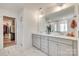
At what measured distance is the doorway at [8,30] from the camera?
9.59 feet

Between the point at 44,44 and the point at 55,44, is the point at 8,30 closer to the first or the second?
the point at 44,44

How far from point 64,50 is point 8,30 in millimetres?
1484

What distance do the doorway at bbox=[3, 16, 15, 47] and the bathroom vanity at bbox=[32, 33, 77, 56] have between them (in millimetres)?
685

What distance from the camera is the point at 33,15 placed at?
3.64 meters

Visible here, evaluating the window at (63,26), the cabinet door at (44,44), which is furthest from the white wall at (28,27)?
the window at (63,26)

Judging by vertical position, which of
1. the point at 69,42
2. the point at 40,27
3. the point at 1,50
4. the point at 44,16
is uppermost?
the point at 44,16

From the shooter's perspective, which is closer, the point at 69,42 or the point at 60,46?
the point at 69,42

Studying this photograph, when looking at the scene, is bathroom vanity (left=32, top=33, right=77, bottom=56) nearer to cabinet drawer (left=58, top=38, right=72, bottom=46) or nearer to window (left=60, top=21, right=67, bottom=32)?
cabinet drawer (left=58, top=38, right=72, bottom=46)

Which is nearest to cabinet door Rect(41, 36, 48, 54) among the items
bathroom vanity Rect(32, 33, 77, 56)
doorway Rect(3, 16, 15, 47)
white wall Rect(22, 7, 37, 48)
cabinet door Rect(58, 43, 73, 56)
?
bathroom vanity Rect(32, 33, 77, 56)

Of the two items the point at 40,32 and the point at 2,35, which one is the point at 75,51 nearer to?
the point at 40,32

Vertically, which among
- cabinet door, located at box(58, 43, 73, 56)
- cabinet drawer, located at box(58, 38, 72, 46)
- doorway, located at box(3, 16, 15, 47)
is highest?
doorway, located at box(3, 16, 15, 47)

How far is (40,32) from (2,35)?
1.26 m

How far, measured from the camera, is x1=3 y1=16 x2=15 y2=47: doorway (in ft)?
9.59

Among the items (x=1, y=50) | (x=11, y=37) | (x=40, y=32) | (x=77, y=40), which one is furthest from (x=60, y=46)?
(x=1, y=50)
